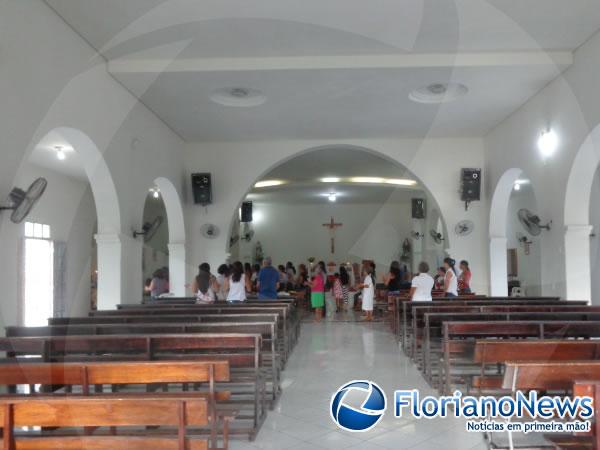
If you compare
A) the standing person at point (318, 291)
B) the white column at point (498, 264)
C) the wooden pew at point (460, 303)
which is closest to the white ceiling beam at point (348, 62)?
the wooden pew at point (460, 303)

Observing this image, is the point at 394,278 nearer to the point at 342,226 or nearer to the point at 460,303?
the point at 460,303

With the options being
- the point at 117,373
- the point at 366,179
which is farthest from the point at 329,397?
the point at 366,179

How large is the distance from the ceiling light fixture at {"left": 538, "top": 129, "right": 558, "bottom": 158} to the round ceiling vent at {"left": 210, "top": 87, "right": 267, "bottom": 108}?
437 centimetres

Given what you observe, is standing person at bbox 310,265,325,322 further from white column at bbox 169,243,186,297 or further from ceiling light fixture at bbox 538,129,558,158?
ceiling light fixture at bbox 538,129,558,158

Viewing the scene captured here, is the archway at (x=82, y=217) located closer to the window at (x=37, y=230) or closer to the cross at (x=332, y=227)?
the window at (x=37, y=230)

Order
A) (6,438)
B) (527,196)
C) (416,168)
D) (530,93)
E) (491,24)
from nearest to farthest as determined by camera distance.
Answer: (6,438) < (491,24) < (530,93) < (416,168) < (527,196)

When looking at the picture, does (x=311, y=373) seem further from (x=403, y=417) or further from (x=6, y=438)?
(x=6, y=438)

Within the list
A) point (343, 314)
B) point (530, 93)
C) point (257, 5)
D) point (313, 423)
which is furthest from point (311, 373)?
point (343, 314)

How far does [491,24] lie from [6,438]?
21.6 ft

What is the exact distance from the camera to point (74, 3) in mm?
6234

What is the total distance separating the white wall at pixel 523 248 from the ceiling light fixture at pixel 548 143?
6880 mm

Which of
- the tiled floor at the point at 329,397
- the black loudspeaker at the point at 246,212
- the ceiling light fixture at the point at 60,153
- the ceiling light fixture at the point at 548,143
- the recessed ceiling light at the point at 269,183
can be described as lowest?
the tiled floor at the point at 329,397

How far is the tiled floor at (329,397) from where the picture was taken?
14.3 ft

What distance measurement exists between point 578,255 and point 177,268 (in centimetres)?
760
